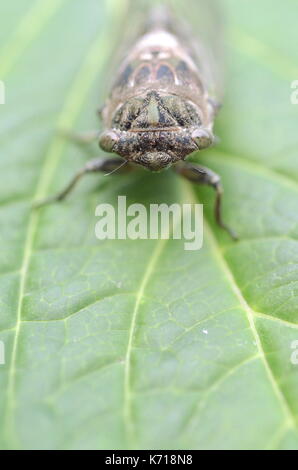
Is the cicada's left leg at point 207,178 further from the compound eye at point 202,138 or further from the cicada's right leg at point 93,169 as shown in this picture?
the cicada's right leg at point 93,169

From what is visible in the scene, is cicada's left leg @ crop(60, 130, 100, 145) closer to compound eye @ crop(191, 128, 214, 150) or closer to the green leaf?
the green leaf

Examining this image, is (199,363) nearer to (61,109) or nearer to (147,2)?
(61,109)

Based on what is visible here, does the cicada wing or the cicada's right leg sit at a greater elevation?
the cicada wing

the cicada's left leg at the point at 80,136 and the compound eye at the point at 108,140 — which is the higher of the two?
the cicada's left leg at the point at 80,136

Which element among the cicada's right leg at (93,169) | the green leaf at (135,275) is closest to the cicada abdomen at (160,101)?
the cicada's right leg at (93,169)

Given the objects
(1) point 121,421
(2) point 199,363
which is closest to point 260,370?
(2) point 199,363

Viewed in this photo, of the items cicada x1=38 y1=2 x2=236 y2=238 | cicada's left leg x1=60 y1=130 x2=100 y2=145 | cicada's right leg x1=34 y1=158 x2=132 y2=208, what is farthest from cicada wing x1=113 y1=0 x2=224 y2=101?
cicada's right leg x1=34 y1=158 x2=132 y2=208
